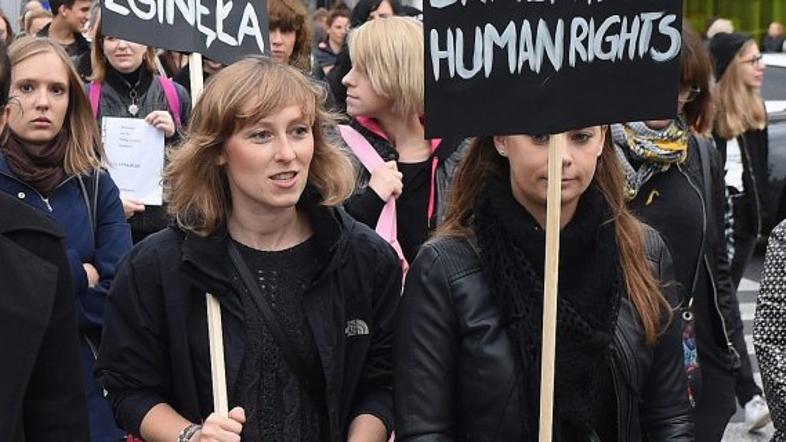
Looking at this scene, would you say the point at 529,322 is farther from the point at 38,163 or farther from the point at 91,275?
the point at 38,163

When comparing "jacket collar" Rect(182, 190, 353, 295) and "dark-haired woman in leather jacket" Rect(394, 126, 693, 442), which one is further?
"jacket collar" Rect(182, 190, 353, 295)

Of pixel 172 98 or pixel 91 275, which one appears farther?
pixel 172 98

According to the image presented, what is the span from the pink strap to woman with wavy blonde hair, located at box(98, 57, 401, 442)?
126 centimetres

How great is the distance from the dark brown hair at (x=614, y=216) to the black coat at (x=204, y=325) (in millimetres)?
295

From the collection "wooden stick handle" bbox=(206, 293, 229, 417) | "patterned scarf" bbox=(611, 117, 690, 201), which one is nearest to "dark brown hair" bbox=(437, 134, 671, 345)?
"wooden stick handle" bbox=(206, 293, 229, 417)

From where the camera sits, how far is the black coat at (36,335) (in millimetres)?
2906

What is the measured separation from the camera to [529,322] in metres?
3.49

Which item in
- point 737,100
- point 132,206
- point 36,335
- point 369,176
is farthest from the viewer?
point 737,100

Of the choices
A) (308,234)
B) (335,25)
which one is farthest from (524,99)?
(335,25)

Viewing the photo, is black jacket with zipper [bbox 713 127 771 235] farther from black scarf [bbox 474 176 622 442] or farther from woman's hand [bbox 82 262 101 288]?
black scarf [bbox 474 176 622 442]

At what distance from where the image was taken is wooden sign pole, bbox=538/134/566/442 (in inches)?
132

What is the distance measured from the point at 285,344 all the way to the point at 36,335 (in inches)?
35.5

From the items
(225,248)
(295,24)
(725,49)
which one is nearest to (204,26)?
(225,248)

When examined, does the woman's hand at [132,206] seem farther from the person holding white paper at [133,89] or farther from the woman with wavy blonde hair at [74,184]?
the woman with wavy blonde hair at [74,184]
